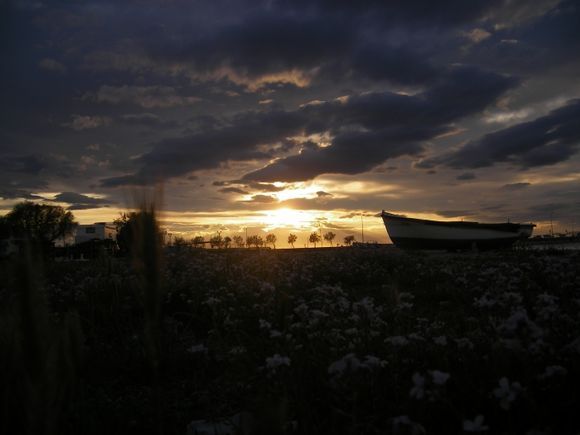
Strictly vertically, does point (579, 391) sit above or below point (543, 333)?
below

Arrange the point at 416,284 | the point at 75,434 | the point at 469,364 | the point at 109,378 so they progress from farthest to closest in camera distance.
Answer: the point at 416,284 < the point at 109,378 < the point at 469,364 < the point at 75,434

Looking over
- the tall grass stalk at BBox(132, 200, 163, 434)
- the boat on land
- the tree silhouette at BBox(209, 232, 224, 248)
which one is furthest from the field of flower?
the boat on land

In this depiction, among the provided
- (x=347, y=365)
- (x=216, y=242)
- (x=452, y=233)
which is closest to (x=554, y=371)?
(x=347, y=365)

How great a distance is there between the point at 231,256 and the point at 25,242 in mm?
12737

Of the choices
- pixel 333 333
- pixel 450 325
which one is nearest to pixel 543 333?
pixel 333 333

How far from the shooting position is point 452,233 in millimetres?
30078

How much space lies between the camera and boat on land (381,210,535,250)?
29984 mm

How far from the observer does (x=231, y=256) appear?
1441 cm

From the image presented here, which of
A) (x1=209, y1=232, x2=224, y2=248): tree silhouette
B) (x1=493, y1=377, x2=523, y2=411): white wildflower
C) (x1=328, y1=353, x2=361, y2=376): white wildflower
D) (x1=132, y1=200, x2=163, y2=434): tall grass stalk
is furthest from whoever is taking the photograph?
(x1=209, y1=232, x2=224, y2=248): tree silhouette

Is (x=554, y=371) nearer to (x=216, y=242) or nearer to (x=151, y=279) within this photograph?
(x=151, y=279)

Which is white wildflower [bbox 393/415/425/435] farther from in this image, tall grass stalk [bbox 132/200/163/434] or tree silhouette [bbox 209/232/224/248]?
tree silhouette [bbox 209/232/224/248]

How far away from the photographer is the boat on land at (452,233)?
98.4 feet

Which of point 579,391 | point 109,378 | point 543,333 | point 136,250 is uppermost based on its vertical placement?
point 136,250

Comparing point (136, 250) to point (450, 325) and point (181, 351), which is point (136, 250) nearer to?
point (181, 351)
